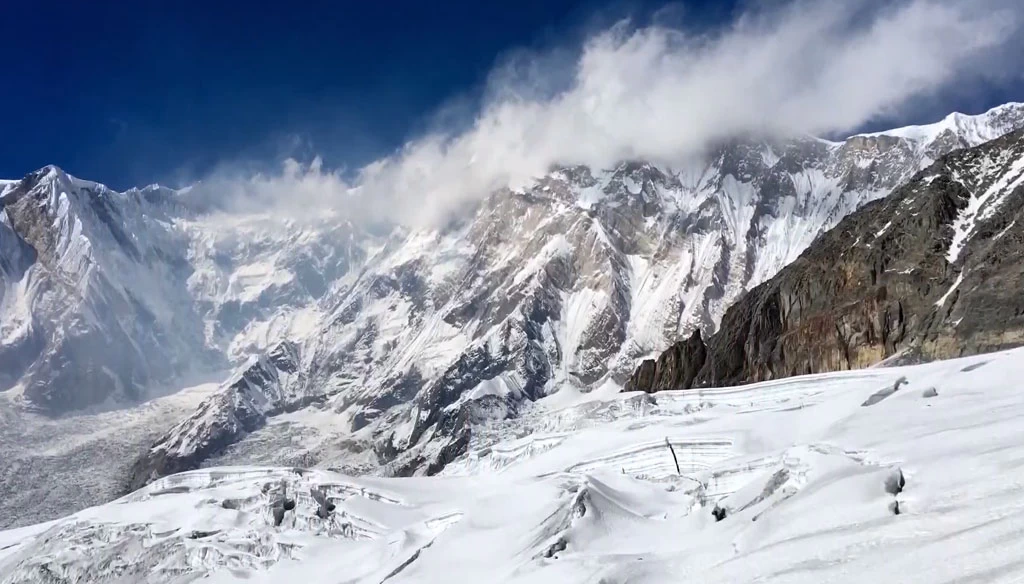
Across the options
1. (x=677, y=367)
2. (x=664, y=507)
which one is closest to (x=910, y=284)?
(x=677, y=367)

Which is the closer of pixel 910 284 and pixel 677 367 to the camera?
pixel 910 284

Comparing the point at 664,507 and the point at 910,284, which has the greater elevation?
the point at 910,284

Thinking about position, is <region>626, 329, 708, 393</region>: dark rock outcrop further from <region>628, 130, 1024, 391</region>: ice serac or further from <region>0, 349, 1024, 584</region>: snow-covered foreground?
<region>0, 349, 1024, 584</region>: snow-covered foreground

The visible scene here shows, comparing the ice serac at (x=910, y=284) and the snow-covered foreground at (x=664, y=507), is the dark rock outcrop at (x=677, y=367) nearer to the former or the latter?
the ice serac at (x=910, y=284)

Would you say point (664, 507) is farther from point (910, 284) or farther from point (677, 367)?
point (677, 367)

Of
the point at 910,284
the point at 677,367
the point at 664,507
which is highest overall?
the point at 910,284

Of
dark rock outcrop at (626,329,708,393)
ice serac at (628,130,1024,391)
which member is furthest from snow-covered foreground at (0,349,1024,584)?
dark rock outcrop at (626,329,708,393)

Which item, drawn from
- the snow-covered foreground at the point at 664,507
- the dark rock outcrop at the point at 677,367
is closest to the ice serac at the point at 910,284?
the dark rock outcrop at the point at 677,367
